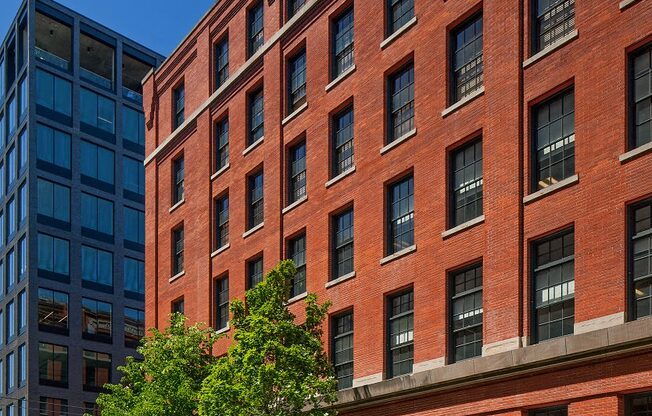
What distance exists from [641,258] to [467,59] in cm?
872

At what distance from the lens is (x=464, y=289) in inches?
1037

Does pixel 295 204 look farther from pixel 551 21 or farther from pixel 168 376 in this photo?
pixel 551 21

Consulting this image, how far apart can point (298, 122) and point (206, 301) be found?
9.27 m

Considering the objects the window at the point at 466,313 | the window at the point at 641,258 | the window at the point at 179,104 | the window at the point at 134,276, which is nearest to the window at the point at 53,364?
the window at the point at 134,276

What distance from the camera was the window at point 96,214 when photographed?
83125 millimetres

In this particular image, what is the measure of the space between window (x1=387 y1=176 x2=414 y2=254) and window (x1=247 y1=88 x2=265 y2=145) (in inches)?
382

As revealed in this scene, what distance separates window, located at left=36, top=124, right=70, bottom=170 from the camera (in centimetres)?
7975

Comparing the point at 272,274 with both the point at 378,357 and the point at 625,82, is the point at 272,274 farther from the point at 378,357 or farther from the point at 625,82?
the point at 625,82

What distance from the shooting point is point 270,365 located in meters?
26.7

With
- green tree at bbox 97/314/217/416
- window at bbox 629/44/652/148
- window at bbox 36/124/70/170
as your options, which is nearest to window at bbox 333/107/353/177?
green tree at bbox 97/314/217/416

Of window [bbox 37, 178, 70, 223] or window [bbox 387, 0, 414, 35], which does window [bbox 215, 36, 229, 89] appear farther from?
window [bbox 37, 178, 70, 223]

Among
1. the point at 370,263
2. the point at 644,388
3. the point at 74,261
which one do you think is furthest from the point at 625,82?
the point at 74,261

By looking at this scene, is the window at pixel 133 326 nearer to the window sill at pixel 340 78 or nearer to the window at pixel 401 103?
the window sill at pixel 340 78

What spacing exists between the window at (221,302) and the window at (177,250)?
471 cm
